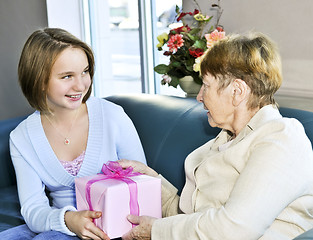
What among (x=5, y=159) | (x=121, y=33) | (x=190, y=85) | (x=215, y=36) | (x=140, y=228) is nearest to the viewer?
(x=140, y=228)

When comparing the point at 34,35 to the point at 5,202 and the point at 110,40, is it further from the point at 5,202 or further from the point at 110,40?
the point at 110,40

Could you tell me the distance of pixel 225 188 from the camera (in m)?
1.36

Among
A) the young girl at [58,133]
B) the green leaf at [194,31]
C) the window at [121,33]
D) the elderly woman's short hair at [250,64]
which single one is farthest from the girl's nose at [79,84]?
the window at [121,33]

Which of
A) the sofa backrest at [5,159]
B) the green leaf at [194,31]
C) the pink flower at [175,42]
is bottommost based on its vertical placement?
the sofa backrest at [5,159]

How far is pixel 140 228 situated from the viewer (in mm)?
1466

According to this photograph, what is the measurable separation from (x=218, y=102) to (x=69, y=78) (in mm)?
671

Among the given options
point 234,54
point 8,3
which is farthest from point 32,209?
point 8,3

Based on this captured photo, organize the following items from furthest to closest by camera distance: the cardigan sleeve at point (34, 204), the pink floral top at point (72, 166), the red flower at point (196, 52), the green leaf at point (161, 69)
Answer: the green leaf at point (161, 69), the red flower at point (196, 52), the pink floral top at point (72, 166), the cardigan sleeve at point (34, 204)

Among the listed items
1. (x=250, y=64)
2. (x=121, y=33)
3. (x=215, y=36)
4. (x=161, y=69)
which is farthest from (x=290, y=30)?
(x=121, y=33)

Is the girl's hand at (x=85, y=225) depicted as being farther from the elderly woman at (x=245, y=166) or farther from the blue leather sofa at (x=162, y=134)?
the blue leather sofa at (x=162, y=134)

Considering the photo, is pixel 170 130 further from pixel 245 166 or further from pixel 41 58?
pixel 245 166

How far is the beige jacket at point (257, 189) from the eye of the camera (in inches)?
45.7

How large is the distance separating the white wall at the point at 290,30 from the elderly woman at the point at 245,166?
66 centimetres

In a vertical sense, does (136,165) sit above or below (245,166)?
below
